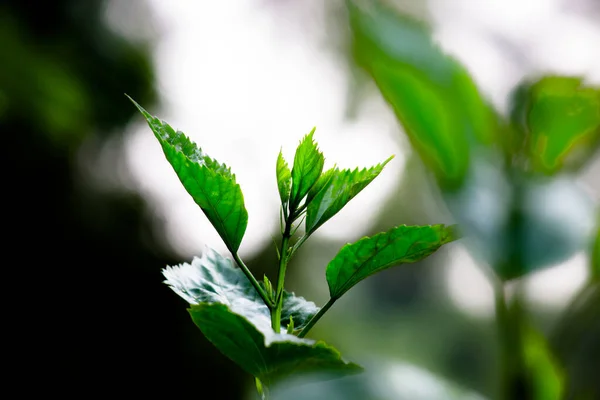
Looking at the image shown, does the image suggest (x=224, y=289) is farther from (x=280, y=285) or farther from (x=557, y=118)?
(x=557, y=118)

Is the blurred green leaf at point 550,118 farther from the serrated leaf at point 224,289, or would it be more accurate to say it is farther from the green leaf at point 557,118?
the serrated leaf at point 224,289

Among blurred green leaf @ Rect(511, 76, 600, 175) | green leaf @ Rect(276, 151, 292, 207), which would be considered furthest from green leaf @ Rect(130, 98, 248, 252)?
blurred green leaf @ Rect(511, 76, 600, 175)

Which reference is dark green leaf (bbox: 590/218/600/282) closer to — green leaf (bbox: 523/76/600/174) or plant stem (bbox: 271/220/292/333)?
green leaf (bbox: 523/76/600/174)

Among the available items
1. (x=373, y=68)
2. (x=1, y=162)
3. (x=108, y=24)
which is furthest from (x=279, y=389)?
(x=108, y=24)

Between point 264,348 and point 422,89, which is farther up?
point 422,89

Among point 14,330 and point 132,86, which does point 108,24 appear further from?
point 14,330

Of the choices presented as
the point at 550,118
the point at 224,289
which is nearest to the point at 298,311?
the point at 224,289

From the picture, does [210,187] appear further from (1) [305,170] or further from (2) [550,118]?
(2) [550,118]
